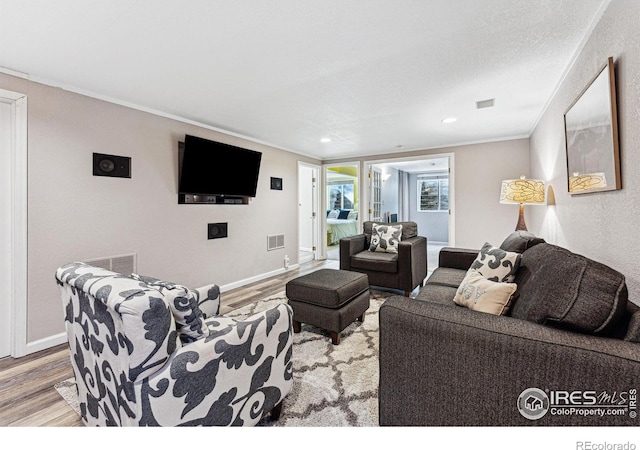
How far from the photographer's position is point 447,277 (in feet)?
8.39

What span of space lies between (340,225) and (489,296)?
613 centimetres

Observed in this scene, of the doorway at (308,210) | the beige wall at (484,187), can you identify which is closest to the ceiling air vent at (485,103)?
the beige wall at (484,187)

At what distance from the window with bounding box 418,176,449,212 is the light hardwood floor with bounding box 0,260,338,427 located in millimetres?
8563

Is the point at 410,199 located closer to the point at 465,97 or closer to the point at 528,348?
the point at 465,97

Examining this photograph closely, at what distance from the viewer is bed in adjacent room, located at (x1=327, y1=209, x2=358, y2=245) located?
7.45 metres

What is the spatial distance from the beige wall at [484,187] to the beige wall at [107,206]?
11.6ft

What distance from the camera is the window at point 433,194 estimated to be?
8391 millimetres

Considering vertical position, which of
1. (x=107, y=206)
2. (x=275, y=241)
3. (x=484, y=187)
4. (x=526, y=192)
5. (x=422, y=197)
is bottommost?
(x=275, y=241)

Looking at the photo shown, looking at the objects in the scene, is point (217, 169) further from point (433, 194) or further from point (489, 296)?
point (433, 194)

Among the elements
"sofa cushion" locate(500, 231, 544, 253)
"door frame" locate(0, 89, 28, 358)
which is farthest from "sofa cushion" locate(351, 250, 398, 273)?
"door frame" locate(0, 89, 28, 358)

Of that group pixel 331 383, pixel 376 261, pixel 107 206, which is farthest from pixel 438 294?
pixel 107 206

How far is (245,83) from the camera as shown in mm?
2414

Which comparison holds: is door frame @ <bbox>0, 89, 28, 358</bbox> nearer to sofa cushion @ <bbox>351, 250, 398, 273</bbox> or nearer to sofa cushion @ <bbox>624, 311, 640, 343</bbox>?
sofa cushion @ <bbox>351, 250, 398, 273</bbox>

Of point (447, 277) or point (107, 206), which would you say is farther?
point (107, 206)
